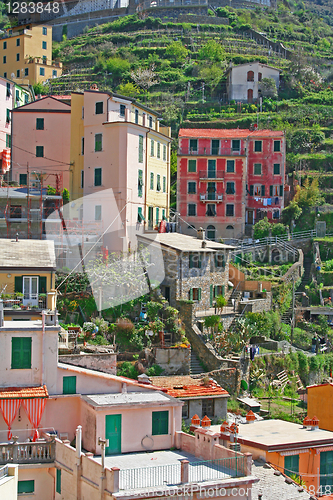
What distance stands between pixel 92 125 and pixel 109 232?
7.47m

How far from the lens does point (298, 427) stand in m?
27.8

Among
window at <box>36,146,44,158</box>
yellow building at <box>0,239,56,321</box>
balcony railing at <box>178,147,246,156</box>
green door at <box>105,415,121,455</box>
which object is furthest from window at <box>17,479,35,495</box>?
balcony railing at <box>178,147,246,156</box>

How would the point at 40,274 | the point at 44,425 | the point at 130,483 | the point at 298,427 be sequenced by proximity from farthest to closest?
the point at 40,274 → the point at 298,427 → the point at 44,425 → the point at 130,483

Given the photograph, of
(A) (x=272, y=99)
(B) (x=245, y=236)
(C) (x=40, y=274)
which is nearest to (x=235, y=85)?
(A) (x=272, y=99)

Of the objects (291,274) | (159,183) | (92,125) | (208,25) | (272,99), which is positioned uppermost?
(208,25)

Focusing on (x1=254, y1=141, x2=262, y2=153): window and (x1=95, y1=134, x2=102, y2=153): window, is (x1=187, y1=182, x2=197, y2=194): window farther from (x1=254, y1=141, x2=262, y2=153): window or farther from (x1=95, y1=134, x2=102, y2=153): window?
(x1=95, y1=134, x2=102, y2=153): window

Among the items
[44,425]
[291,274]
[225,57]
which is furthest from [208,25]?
[44,425]

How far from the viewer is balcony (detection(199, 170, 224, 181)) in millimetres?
56219

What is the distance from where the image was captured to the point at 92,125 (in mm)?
46438

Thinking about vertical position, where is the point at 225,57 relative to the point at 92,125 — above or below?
above

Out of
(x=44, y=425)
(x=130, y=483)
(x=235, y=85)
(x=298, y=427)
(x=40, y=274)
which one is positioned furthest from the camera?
(x=235, y=85)

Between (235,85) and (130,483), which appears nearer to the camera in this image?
(130,483)

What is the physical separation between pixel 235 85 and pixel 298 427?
56.4 meters

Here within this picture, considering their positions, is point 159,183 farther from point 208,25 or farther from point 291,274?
point 208,25
